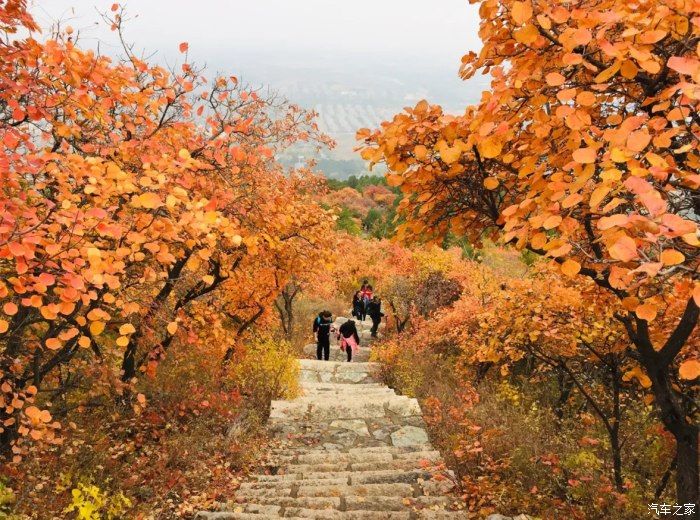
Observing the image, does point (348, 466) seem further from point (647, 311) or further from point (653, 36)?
point (653, 36)

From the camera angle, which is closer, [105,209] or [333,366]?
[105,209]

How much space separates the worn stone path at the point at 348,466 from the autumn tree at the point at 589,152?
9.90 ft

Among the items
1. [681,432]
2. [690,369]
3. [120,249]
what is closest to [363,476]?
[681,432]

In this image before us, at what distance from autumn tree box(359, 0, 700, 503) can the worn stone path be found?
119 inches

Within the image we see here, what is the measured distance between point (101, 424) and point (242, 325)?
4.66 metres

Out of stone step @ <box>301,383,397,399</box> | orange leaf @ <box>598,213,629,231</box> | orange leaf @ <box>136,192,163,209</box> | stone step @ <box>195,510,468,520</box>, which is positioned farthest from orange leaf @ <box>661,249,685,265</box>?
stone step @ <box>301,383,397,399</box>

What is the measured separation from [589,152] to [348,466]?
20.1 ft

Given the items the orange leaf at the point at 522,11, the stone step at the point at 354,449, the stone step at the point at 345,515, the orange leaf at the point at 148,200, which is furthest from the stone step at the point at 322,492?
the orange leaf at the point at 522,11

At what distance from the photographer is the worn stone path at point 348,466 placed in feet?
18.3

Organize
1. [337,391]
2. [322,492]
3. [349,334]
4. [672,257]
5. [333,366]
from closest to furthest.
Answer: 1. [672,257]
2. [322,492]
3. [337,391]
4. [349,334]
5. [333,366]

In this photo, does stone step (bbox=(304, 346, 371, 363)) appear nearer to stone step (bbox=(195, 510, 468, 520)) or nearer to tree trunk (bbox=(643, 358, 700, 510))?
stone step (bbox=(195, 510, 468, 520))

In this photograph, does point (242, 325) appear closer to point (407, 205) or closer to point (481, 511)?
point (481, 511)

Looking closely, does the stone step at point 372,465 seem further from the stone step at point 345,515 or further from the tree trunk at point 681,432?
the tree trunk at point 681,432

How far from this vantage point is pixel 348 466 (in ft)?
23.7
